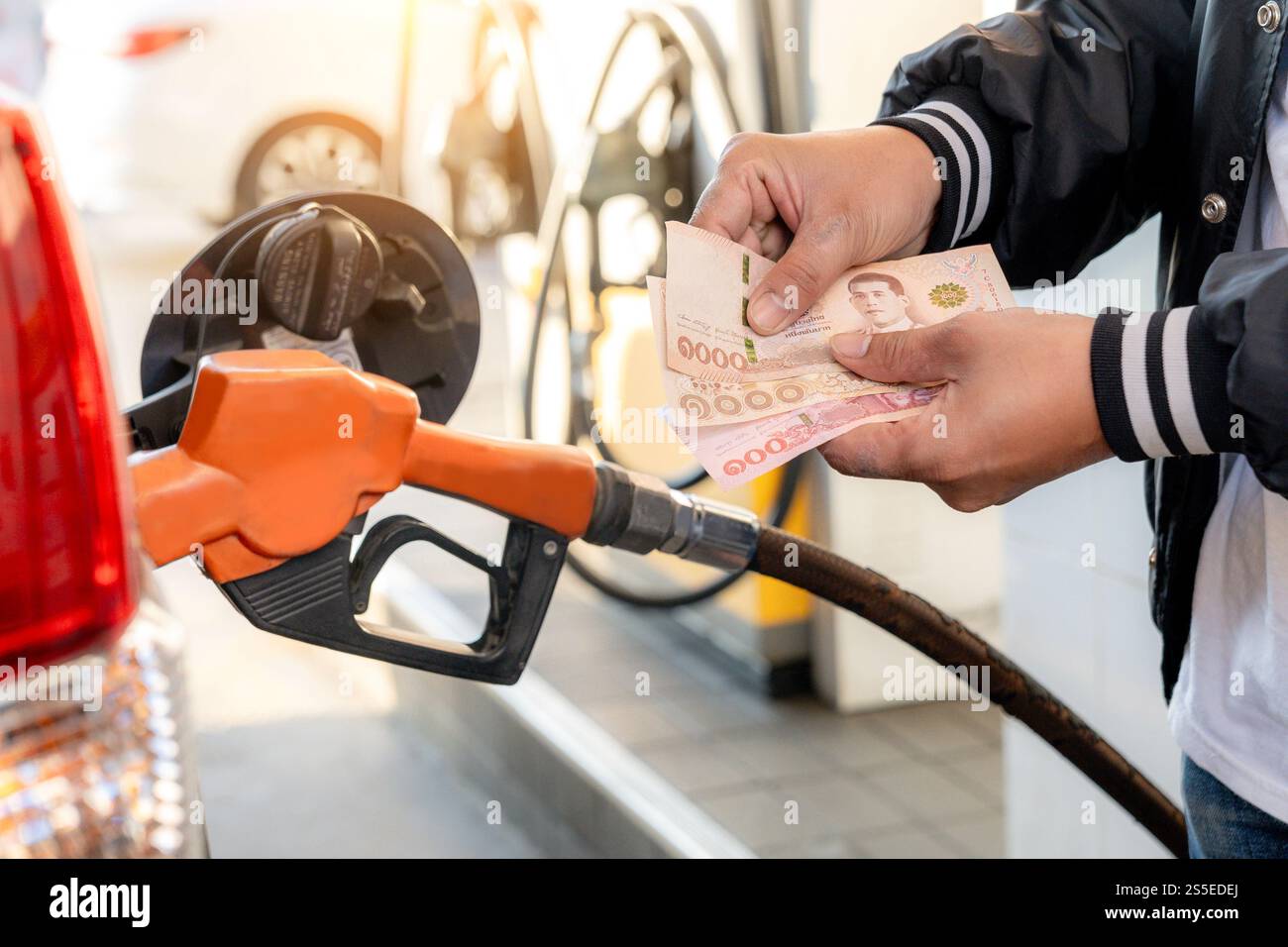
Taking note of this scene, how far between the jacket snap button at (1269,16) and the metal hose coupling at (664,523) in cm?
50

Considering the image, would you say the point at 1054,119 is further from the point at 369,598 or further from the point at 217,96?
the point at 217,96

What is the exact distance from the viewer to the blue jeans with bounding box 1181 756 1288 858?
1016mm

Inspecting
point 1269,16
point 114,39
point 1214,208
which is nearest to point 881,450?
point 1214,208

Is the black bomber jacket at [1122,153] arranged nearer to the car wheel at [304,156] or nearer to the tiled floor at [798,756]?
the tiled floor at [798,756]

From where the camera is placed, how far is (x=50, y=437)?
19.3 inches

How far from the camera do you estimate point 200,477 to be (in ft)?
2.48

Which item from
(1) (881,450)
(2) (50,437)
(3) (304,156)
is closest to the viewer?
(2) (50,437)

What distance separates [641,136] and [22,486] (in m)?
2.77

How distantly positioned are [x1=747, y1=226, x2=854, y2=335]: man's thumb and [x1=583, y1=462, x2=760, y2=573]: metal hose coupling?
18cm

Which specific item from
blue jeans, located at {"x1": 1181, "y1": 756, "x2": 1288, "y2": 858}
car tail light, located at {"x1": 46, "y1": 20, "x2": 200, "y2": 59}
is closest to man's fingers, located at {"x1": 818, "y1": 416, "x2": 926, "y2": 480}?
blue jeans, located at {"x1": 1181, "y1": 756, "x2": 1288, "y2": 858}

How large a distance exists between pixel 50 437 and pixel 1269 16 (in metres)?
0.84

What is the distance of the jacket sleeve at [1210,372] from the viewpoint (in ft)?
2.62

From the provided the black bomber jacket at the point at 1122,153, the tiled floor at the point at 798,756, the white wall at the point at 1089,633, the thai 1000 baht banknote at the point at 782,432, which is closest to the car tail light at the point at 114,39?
the tiled floor at the point at 798,756
